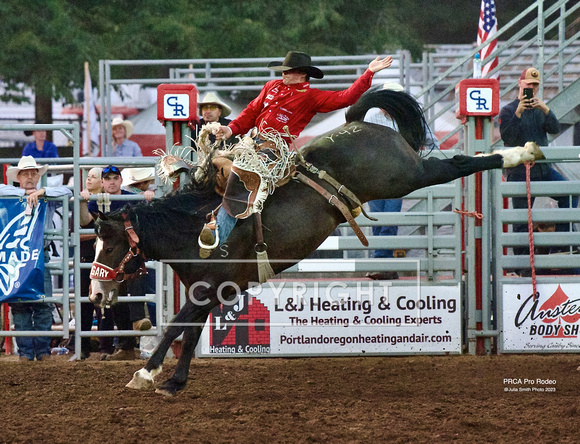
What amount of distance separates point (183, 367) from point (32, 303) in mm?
2430

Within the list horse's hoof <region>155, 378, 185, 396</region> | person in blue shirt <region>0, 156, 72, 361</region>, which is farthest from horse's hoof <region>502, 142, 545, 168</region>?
person in blue shirt <region>0, 156, 72, 361</region>

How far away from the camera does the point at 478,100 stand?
740 centimetres

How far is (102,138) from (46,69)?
3840 millimetres

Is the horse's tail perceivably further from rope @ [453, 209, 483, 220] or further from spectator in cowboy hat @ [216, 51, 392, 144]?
rope @ [453, 209, 483, 220]

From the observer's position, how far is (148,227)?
5625 millimetres

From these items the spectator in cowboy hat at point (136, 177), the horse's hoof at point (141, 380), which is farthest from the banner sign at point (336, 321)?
the horse's hoof at point (141, 380)

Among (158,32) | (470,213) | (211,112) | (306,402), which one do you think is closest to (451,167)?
(470,213)

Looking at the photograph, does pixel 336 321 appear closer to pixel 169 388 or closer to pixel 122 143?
pixel 169 388

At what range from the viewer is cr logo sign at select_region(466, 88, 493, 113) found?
738 centimetres

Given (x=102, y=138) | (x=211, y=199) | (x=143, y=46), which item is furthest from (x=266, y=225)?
(x=143, y=46)

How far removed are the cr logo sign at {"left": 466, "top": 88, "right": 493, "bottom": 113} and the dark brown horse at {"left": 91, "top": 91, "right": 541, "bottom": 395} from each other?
110 centimetres

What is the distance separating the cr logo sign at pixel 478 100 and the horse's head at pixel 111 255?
3423 millimetres

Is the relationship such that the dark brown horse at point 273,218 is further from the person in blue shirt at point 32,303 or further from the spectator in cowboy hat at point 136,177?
the person in blue shirt at point 32,303

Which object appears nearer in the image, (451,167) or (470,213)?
(451,167)
